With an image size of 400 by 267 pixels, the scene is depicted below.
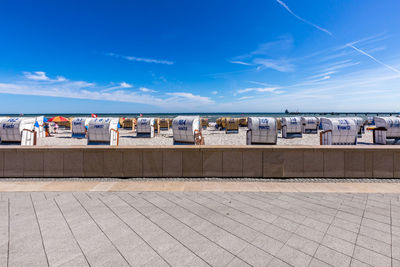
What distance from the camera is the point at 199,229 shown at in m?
3.54

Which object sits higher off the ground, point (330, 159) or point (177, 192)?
point (330, 159)

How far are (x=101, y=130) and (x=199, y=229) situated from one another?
15.0 meters

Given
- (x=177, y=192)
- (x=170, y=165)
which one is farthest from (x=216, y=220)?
(x=170, y=165)

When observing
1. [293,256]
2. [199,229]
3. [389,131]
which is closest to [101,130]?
[199,229]

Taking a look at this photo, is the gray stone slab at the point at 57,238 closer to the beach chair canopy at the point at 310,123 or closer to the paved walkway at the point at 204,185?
the paved walkway at the point at 204,185

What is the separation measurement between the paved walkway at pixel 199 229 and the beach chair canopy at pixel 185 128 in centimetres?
889

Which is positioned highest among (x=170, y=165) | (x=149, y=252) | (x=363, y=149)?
(x=363, y=149)

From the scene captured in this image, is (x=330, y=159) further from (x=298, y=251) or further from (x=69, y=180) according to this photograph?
(x=69, y=180)

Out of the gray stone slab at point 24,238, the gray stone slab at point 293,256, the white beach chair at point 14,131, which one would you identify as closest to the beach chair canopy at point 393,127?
the gray stone slab at point 293,256

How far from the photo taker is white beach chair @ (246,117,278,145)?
13.6m

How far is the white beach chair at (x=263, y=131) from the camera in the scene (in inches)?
534

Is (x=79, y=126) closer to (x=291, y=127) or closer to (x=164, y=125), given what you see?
(x=164, y=125)

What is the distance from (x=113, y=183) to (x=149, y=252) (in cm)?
378

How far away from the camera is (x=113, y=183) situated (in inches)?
243
